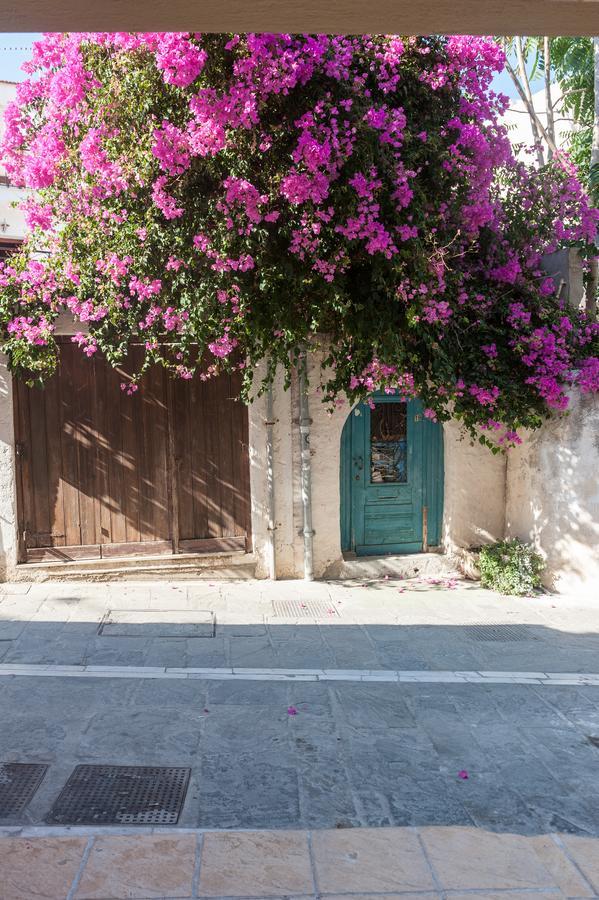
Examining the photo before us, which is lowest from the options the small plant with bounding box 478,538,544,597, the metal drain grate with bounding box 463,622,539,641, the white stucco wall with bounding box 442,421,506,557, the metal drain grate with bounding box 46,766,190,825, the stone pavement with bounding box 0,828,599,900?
the stone pavement with bounding box 0,828,599,900

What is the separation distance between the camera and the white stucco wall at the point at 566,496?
762 centimetres

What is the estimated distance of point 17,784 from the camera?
3.97 meters

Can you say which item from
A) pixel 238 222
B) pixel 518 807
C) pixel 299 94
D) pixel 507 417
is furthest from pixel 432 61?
pixel 518 807

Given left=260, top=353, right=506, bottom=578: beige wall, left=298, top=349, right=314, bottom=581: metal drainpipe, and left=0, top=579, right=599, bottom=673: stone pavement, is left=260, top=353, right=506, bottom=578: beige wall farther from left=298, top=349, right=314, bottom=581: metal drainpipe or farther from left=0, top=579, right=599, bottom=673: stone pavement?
left=0, top=579, right=599, bottom=673: stone pavement

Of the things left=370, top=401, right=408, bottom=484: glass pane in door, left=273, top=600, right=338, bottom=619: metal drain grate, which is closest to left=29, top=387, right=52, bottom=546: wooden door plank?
left=273, top=600, right=338, bottom=619: metal drain grate

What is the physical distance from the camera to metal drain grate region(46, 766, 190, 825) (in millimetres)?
3670

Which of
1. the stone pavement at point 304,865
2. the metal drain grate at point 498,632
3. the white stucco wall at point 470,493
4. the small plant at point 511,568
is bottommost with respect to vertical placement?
the stone pavement at point 304,865

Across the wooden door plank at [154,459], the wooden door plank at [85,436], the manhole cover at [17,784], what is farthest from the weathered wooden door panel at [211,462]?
the manhole cover at [17,784]

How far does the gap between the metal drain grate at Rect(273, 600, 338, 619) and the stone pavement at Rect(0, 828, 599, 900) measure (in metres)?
3.65

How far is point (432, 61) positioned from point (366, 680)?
534cm

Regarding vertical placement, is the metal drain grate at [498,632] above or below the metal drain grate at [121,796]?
above

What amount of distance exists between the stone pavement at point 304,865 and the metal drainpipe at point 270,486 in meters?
4.70

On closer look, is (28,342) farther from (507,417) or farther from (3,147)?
(507,417)

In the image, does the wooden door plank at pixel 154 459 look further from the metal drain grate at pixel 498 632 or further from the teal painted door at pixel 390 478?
the metal drain grate at pixel 498 632
